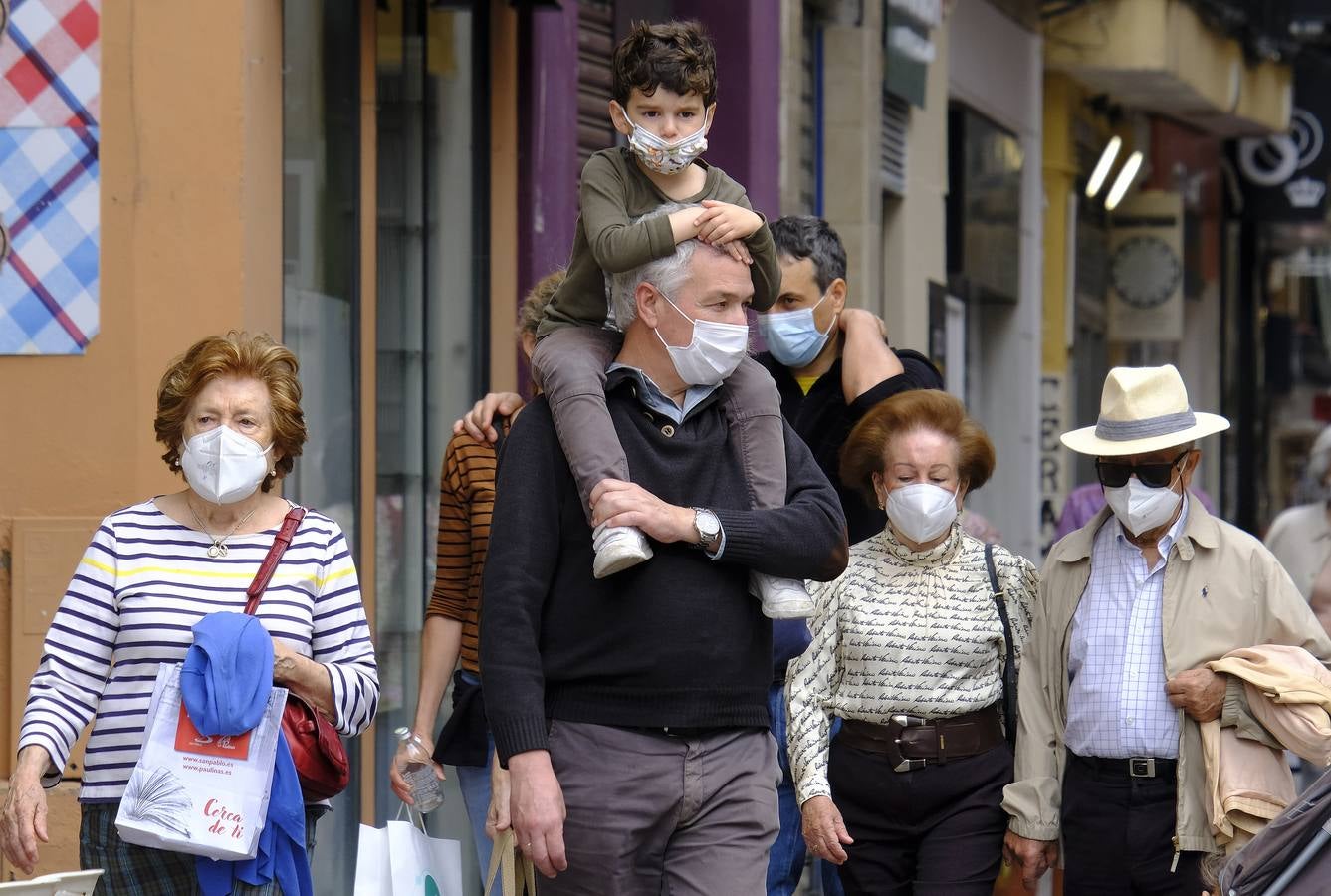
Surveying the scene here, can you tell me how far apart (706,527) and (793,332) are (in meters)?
1.90

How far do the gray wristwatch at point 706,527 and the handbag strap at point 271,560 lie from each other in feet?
3.15

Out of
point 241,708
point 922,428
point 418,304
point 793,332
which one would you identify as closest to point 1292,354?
point 418,304

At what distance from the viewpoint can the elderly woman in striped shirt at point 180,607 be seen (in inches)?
180

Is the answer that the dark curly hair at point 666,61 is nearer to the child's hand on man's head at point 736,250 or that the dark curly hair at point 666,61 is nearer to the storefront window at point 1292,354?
the child's hand on man's head at point 736,250

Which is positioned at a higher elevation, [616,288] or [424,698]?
[616,288]

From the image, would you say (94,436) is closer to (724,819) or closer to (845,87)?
(724,819)

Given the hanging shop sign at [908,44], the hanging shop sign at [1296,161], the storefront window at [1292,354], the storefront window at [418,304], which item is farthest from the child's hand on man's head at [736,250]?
the storefront window at [1292,354]

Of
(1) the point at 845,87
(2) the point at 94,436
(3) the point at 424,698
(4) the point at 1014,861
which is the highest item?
(1) the point at 845,87

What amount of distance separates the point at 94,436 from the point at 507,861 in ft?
9.23

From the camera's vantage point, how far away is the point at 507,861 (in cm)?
445

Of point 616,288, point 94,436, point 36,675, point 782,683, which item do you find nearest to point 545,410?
point 616,288

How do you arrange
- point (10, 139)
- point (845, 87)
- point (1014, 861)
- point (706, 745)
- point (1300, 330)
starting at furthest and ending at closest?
point (1300, 330) → point (845, 87) → point (10, 139) → point (1014, 861) → point (706, 745)

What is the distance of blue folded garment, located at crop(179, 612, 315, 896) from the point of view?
439cm

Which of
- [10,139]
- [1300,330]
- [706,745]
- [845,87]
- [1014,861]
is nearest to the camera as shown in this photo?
[706,745]
